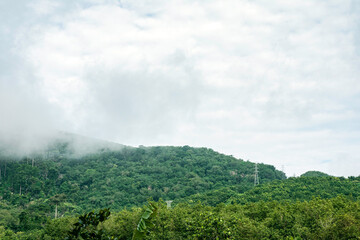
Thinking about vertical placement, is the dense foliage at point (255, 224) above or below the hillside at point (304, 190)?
below

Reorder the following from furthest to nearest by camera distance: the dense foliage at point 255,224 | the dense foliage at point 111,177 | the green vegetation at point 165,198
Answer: the dense foliage at point 111,177 < the green vegetation at point 165,198 < the dense foliage at point 255,224

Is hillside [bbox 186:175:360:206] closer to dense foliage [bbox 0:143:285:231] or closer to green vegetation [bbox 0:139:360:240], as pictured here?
green vegetation [bbox 0:139:360:240]

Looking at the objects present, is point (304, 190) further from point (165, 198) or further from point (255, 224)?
point (165, 198)

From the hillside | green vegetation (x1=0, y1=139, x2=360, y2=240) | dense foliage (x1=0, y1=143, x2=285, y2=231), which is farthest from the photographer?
dense foliage (x1=0, y1=143, x2=285, y2=231)

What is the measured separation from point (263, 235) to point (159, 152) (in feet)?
420

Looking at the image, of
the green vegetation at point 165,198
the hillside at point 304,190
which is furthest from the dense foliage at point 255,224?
the hillside at point 304,190

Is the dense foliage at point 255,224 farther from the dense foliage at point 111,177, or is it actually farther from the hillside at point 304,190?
the dense foliage at point 111,177

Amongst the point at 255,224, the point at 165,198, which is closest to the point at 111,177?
the point at 165,198

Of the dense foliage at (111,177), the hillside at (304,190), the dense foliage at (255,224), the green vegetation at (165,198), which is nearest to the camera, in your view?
the dense foliage at (255,224)

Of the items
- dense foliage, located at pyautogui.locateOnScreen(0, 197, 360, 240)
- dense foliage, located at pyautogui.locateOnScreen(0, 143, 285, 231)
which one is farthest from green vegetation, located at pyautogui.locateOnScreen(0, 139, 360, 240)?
dense foliage, located at pyautogui.locateOnScreen(0, 143, 285, 231)

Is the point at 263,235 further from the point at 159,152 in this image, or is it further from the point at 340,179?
the point at 159,152

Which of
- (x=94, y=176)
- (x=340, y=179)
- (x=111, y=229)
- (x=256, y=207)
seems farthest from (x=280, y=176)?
(x=111, y=229)

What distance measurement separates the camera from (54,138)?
15850cm

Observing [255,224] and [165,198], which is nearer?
[255,224]
